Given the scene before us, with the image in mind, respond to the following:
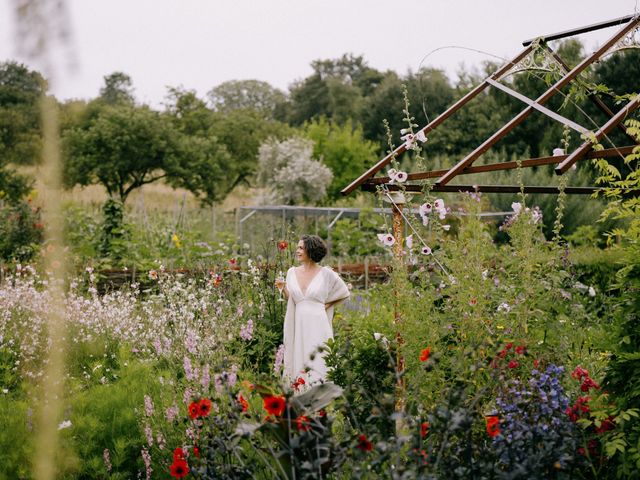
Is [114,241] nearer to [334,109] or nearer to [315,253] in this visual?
[315,253]

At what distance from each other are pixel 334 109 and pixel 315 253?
34.4 metres

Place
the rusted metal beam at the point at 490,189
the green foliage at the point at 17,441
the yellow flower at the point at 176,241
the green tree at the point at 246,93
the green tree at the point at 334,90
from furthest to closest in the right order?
the green tree at the point at 246,93, the green tree at the point at 334,90, the yellow flower at the point at 176,241, the rusted metal beam at the point at 490,189, the green foliage at the point at 17,441

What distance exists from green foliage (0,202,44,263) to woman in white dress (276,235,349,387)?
6.29 meters

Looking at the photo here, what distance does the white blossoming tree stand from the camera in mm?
23719

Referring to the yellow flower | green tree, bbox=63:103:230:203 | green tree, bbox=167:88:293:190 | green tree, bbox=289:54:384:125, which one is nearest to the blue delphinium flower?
the yellow flower

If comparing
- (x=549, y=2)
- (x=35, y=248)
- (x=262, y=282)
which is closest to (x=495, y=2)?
(x=549, y=2)

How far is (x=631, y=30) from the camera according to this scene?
15.8ft

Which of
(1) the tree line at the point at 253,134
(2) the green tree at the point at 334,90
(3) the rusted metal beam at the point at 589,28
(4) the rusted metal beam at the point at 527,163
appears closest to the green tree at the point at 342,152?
(1) the tree line at the point at 253,134

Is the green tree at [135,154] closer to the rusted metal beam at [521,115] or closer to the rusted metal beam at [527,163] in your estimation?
the rusted metal beam at [527,163]

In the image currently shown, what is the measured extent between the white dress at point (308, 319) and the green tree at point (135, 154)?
54.4 feet

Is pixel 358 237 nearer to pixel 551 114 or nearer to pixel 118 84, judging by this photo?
pixel 551 114

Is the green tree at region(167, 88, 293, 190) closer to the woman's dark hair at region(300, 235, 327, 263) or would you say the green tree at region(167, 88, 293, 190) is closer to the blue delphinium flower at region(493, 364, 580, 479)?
the woman's dark hair at region(300, 235, 327, 263)

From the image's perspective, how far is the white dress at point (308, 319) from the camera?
18.3 ft

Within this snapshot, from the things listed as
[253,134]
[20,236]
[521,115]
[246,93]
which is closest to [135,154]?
[253,134]
